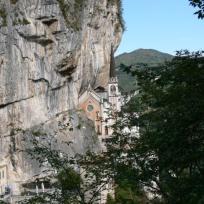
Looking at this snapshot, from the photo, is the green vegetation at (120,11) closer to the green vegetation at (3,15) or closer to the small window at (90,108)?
the small window at (90,108)

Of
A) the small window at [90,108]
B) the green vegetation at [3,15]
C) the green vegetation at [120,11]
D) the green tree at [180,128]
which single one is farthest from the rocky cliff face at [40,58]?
the green tree at [180,128]

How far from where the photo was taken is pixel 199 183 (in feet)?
17.5

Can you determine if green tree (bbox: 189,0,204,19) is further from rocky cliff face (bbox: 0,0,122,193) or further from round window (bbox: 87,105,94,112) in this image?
round window (bbox: 87,105,94,112)

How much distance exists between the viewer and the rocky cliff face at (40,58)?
104ft

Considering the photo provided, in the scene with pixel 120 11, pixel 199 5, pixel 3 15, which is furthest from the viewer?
pixel 120 11

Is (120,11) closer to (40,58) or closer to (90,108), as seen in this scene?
(90,108)

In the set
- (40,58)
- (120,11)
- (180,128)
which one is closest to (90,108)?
(120,11)

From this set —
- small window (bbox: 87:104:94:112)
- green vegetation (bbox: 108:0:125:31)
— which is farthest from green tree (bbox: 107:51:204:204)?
small window (bbox: 87:104:94:112)

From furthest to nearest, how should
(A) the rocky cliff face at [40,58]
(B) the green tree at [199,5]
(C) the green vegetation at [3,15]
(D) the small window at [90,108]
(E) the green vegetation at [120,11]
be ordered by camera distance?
(D) the small window at [90,108] < (E) the green vegetation at [120,11] < (A) the rocky cliff face at [40,58] < (C) the green vegetation at [3,15] < (B) the green tree at [199,5]

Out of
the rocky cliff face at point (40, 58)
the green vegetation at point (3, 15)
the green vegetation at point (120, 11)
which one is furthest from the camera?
the green vegetation at point (120, 11)

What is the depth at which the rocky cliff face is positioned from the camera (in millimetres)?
31719

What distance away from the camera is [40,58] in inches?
1325

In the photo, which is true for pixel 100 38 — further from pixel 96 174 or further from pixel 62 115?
pixel 96 174

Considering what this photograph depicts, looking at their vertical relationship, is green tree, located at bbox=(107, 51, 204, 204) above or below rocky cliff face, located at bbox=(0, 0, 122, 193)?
below
